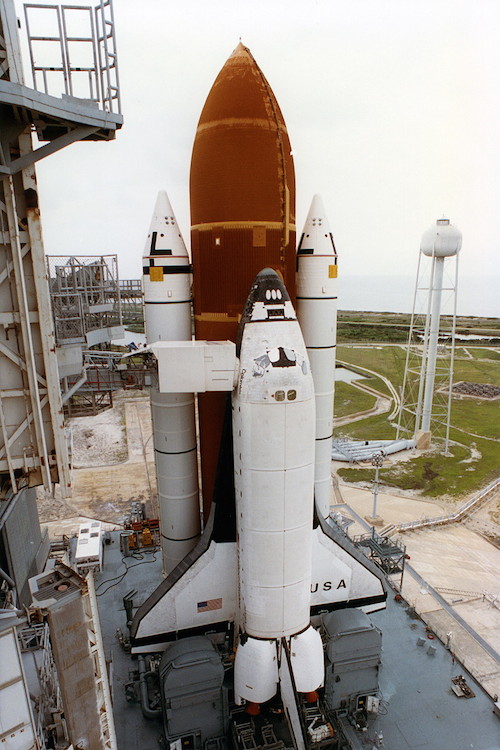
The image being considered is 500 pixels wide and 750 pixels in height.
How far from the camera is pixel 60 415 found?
665cm

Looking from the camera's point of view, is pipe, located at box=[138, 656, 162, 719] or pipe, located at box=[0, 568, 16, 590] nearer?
pipe, located at box=[138, 656, 162, 719]

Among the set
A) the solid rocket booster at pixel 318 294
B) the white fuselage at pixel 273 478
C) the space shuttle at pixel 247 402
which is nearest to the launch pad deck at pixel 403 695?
the space shuttle at pixel 247 402

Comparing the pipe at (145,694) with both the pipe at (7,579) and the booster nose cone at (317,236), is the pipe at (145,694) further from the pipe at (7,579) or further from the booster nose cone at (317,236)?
the booster nose cone at (317,236)

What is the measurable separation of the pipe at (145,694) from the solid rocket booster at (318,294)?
20.5ft

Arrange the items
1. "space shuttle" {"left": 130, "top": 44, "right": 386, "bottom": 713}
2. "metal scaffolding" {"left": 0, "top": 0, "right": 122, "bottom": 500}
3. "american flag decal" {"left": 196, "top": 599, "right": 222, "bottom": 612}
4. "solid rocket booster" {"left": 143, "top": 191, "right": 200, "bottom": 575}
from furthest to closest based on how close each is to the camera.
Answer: "solid rocket booster" {"left": 143, "top": 191, "right": 200, "bottom": 575} < "american flag decal" {"left": 196, "top": 599, "right": 222, "bottom": 612} < "space shuttle" {"left": 130, "top": 44, "right": 386, "bottom": 713} < "metal scaffolding" {"left": 0, "top": 0, "right": 122, "bottom": 500}

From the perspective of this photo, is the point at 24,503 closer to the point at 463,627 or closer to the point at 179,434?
the point at 179,434

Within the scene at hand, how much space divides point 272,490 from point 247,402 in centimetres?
193

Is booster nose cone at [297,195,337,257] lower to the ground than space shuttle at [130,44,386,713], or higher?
higher

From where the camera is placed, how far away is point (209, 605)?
38.9ft

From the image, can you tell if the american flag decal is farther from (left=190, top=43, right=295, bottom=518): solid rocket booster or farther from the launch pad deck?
(left=190, top=43, right=295, bottom=518): solid rocket booster

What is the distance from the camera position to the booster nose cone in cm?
1275

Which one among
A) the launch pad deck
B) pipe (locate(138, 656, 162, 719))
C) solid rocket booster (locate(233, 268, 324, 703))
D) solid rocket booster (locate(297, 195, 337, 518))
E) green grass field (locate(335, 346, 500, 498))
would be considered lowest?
green grass field (locate(335, 346, 500, 498))

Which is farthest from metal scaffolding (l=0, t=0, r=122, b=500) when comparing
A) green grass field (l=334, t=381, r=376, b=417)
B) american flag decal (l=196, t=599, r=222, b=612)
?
green grass field (l=334, t=381, r=376, b=417)

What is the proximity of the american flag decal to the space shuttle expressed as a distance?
0.03 metres
